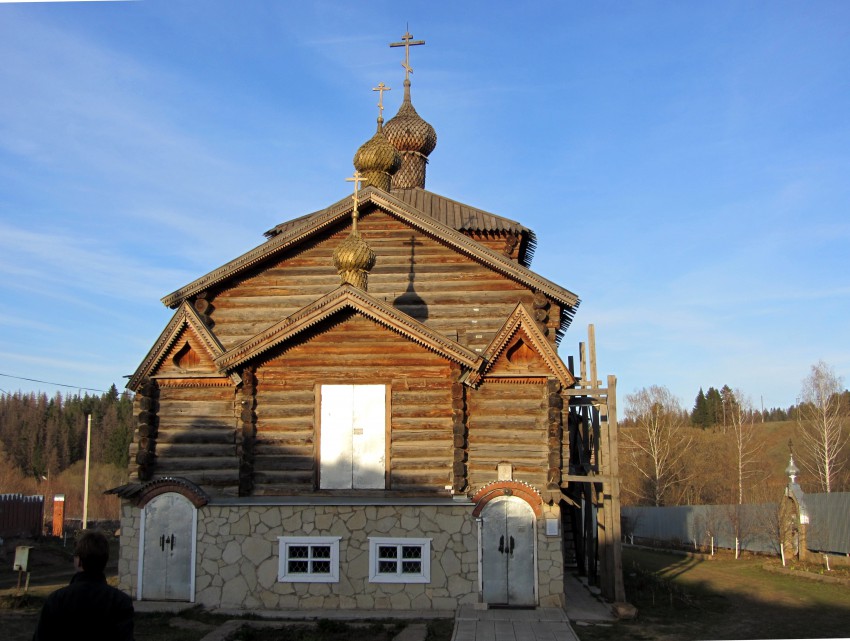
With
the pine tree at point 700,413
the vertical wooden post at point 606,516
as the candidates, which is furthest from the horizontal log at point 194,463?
the pine tree at point 700,413

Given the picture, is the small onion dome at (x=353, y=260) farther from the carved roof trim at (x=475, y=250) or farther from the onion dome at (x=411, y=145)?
the onion dome at (x=411, y=145)

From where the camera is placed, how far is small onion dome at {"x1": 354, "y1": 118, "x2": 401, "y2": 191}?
20.3 m

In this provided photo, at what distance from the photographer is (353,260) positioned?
56.1 feet

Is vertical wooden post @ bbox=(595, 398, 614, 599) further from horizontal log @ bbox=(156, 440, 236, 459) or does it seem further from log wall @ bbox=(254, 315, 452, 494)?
horizontal log @ bbox=(156, 440, 236, 459)

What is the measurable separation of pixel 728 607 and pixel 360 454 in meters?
8.12

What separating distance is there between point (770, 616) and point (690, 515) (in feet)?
67.1

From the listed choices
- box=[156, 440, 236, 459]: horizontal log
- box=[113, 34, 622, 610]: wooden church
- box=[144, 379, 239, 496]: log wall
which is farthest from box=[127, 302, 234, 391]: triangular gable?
box=[156, 440, 236, 459]: horizontal log

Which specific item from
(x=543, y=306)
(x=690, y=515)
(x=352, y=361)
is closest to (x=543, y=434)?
(x=543, y=306)

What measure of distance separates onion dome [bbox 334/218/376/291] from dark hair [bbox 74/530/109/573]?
11.4m


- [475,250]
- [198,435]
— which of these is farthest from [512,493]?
[198,435]

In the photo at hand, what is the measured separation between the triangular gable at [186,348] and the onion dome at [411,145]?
1006 cm

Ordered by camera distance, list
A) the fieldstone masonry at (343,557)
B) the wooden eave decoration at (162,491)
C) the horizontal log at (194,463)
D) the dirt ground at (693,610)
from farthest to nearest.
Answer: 1. the horizontal log at (194,463)
2. the wooden eave decoration at (162,491)
3. the fieldstone masonry at (343,557)
4. the dirt ground at (693,610)

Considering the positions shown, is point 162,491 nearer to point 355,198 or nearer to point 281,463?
point 281,463

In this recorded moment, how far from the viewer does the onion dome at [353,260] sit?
56.1 ft
